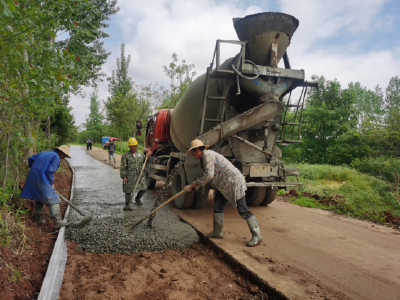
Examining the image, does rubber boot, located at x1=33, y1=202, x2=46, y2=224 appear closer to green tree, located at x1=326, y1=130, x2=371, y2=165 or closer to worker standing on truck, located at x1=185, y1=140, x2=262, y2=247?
worker standing on truck, located at x1=185, y1=140, x2=262, y2=247

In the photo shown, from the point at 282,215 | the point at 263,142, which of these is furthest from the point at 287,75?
the point at 282,215

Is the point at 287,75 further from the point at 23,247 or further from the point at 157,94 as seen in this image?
the point at 157,94

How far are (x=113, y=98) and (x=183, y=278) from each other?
76.1 feet

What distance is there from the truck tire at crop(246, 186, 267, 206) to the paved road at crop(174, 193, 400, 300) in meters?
0.47

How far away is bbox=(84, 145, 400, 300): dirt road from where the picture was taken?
273 cm

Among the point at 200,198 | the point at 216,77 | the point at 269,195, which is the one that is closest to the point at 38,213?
the point at 200,198

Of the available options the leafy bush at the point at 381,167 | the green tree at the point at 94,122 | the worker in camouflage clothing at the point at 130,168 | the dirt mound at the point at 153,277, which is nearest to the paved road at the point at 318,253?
the dirt mound at the point at 153,277

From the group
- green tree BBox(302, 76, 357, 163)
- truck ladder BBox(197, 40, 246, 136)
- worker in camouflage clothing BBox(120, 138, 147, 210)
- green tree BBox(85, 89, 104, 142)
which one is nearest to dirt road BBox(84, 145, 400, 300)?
worker in camouflage clothing BBox(120, 138, 147, 210)

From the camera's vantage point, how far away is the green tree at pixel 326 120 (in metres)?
19.8

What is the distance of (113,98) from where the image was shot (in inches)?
939

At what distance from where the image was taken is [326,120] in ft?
65.7

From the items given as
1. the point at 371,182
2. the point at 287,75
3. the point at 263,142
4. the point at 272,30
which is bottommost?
the point at 371,182

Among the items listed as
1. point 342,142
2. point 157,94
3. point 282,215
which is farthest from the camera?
point 157,94

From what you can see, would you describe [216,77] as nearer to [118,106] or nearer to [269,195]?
[269,195]
